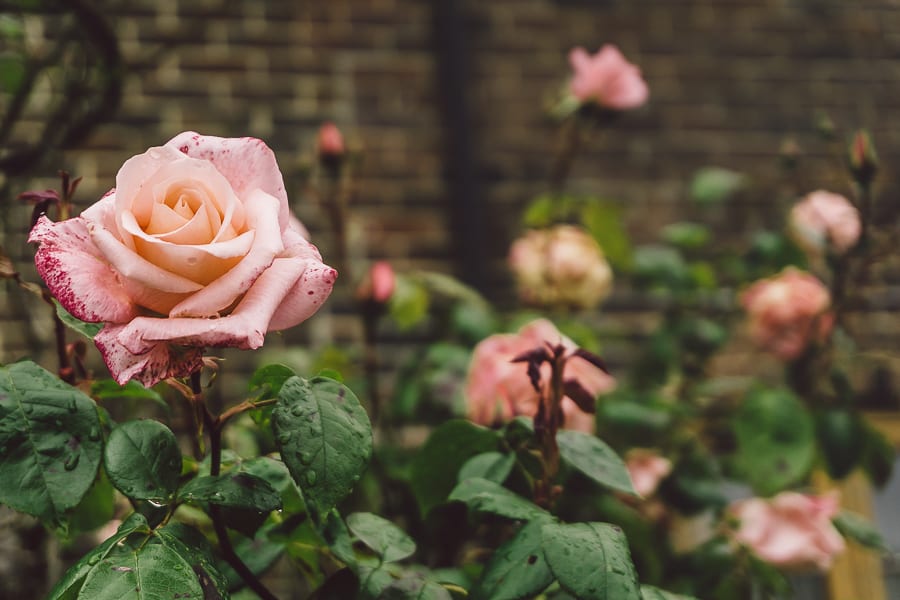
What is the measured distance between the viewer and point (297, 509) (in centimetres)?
67

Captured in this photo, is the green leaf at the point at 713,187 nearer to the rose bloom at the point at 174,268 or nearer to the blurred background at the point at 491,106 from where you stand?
the blurred background at the point at 491,106

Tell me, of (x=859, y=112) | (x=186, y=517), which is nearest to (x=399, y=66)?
(x=859, y=112)

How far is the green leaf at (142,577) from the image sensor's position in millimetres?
472

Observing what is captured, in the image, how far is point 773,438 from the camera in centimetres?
133

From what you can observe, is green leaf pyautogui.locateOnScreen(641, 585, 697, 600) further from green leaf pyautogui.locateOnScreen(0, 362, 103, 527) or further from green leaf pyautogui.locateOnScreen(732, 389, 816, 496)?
green leaf pyautogui.locateOnScreen(732, 389, 816, 496)

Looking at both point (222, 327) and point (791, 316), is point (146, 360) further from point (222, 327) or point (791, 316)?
point (791, 316)

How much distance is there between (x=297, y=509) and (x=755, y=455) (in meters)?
0.85

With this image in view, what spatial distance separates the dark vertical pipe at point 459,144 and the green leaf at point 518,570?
5.21 feet

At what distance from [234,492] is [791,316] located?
1.15 meters

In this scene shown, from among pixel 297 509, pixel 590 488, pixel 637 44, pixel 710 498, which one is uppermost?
pixel 637 44

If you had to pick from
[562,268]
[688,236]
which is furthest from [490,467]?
[688,236]

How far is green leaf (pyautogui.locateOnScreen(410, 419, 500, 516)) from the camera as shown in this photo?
2.39 ft

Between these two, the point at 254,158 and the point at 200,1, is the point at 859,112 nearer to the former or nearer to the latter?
the point at 200,1

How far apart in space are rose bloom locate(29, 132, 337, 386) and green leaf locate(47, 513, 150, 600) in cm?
8
